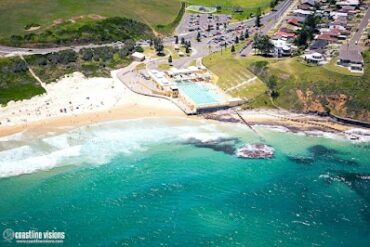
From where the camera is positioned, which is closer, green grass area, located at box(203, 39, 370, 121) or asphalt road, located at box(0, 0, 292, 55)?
green grass area, located at box(203, 39, 370, 121)

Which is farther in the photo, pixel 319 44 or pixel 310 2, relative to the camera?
pixel 310 2

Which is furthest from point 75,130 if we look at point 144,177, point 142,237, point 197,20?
point 197,20

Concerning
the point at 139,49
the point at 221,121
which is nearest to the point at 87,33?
the point at 139,49

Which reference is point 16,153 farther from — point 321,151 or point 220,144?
point 321,151

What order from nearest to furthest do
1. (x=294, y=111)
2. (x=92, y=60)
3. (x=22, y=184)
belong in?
(x=22, y=184), (x=294, y=111), (x=92, y=60)

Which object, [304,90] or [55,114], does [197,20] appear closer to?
[304,90]

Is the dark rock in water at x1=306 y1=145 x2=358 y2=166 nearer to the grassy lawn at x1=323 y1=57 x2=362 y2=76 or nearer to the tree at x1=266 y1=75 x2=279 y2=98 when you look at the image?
the tree at x1=266 y1=75 x2=279 y2=98

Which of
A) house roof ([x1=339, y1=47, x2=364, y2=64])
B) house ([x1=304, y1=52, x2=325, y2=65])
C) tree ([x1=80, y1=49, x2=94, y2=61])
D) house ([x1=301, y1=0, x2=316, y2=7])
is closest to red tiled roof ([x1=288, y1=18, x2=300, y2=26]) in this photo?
house ([x1=301, y1=0, x2=316, y2=7])
